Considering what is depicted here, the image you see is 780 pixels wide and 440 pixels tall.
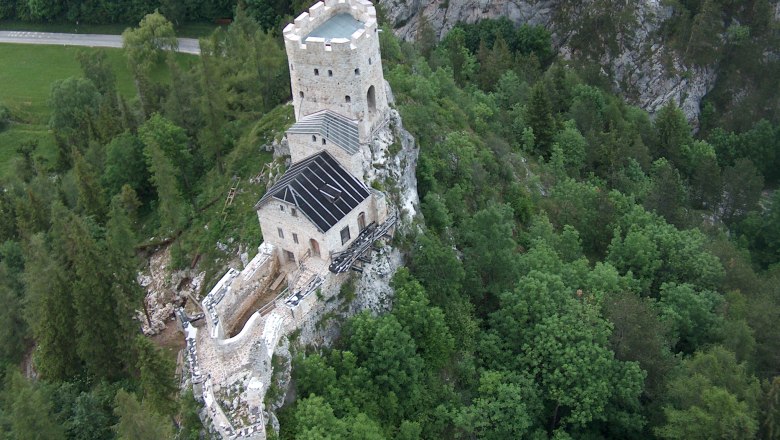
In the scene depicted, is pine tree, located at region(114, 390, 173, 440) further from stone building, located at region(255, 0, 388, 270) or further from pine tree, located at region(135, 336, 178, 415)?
stone building, located at region(255, 0, 388, 270)

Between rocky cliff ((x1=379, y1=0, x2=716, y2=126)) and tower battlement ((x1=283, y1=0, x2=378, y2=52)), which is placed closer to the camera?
tower battlement ((x1=283, y1=0, x2=378, y2=52))

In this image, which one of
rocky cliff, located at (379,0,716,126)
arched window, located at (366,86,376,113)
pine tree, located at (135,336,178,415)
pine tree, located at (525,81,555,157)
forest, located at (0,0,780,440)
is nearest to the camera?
pine tree, located at (135,336,178,415)

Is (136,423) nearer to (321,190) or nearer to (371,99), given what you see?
(321,190)

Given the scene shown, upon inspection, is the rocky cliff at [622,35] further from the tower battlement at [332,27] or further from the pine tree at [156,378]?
the pine tree at [156,378]

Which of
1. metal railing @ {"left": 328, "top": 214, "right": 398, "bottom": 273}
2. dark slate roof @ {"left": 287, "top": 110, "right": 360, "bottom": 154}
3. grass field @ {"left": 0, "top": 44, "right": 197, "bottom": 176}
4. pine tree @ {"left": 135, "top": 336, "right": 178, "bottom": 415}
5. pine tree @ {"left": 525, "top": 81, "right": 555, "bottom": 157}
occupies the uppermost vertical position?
dark slate roof @ {"left": 287, "top": 110, "right": 360, "bottom": 154}

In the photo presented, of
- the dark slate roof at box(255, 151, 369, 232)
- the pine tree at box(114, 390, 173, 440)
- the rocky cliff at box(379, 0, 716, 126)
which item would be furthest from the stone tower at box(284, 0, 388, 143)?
the rocky cliff at box(379, 0, 716, 126)

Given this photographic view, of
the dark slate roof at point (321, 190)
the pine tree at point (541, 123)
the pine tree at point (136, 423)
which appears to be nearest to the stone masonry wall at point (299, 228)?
the dark slate roof at point (321, 190)

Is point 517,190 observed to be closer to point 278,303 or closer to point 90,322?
point 278,303
